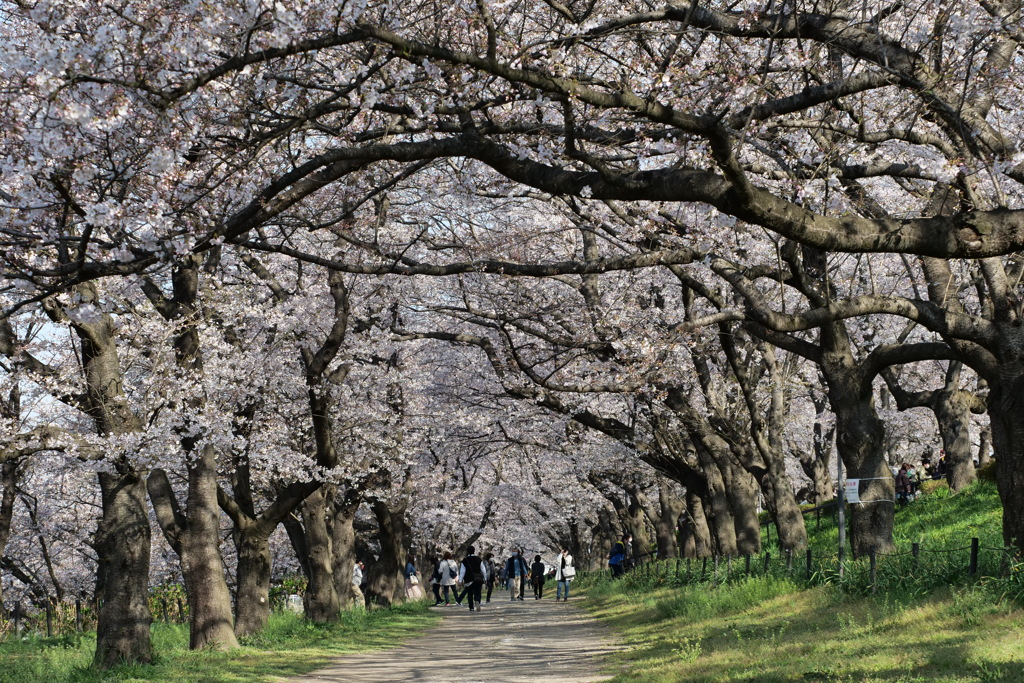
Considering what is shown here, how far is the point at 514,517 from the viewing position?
67.8 metres

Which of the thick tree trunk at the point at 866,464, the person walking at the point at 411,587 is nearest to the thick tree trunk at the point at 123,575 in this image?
the thick tree trunk at the point at 866,464

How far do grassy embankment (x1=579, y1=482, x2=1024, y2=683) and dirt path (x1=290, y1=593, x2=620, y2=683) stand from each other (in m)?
0.57

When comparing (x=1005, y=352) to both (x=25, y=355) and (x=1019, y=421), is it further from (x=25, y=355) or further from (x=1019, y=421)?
(x=25, y=355)

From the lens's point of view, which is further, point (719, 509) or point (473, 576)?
point (473, 576)

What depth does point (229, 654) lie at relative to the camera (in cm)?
1522

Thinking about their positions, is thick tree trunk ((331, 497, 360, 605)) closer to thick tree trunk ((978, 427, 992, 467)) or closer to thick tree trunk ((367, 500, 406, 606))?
thick tree trunk ((367, 500, 406, 606))

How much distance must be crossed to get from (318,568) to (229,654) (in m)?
7.10

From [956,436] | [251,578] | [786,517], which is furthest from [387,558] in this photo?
[956,436]

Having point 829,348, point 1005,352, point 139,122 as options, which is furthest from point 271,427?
point 1005,352

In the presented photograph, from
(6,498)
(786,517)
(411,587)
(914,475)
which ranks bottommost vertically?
(411,587)

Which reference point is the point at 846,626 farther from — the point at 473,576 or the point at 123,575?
the point at 473,576

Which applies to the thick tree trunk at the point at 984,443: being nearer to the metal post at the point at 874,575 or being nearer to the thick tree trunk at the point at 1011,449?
the metal post at the point at 874,575

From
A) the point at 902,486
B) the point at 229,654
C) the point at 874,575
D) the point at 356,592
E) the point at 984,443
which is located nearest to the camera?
the point at 874,575

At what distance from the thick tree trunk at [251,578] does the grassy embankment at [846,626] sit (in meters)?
6.67
